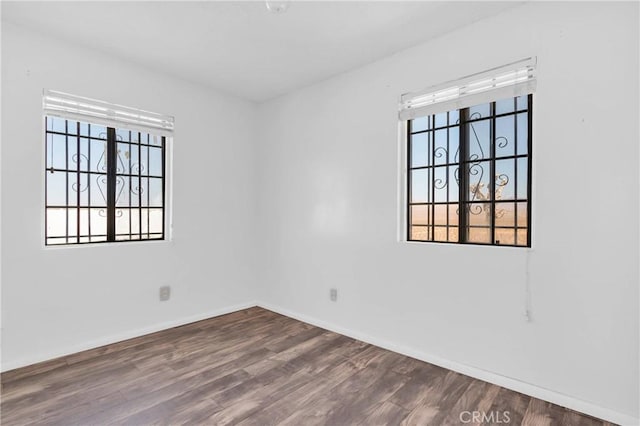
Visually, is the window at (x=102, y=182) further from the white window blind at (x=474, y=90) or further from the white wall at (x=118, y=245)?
the white window blind at (x=474, y=90)

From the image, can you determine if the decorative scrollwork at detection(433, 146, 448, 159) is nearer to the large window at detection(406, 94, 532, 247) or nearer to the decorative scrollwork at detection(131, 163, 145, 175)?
the large window at detection(406, 94, 532, 247)

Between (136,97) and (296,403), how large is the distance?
2.99m

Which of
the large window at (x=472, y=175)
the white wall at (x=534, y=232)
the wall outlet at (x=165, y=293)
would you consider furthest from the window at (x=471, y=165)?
the wall outlet at (x=165, y=293)

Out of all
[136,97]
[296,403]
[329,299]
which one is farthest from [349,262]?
[136,97]

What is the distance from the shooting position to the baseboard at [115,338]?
8.23ft

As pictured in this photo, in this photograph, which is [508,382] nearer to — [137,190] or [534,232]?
[534,232]

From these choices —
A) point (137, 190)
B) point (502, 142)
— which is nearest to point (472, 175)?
point (502, 142)

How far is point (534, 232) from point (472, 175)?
0.61m

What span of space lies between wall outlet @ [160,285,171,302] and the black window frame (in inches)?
19.7

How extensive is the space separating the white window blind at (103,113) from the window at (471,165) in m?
2.38

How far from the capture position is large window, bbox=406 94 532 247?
7.63 feet

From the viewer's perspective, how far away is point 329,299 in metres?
3.41

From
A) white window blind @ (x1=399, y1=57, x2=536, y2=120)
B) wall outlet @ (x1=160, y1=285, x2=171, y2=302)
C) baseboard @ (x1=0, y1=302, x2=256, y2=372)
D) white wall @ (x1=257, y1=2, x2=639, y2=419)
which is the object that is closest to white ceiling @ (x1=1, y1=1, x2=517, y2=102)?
white wall @ (x1=257, y1=2, x2=639, y2=419)

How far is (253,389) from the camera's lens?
2240mm
